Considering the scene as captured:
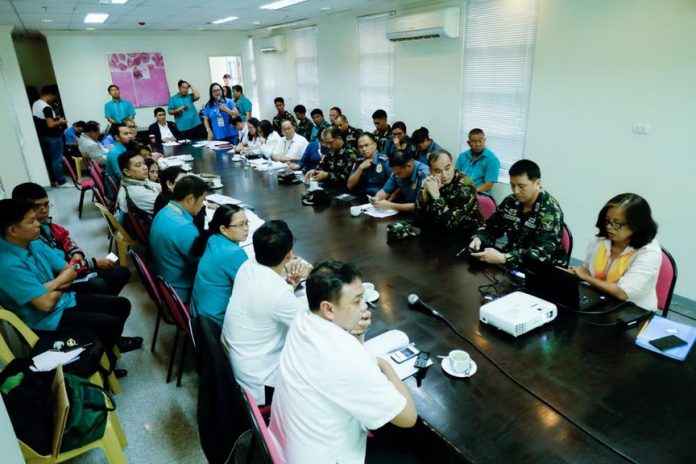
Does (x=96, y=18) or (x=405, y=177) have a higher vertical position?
(x=96, y=18)

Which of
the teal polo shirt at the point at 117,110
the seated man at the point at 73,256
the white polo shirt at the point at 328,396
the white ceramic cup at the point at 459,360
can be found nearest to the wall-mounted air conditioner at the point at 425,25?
the seated man at the point at 73,256

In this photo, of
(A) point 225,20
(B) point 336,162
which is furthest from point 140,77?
(B) point 336,162

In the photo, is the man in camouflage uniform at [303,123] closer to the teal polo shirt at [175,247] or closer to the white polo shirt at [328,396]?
the teal polo shirt at [175,247]

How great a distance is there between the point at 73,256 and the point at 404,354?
2668 millimetres

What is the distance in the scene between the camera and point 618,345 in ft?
5.64

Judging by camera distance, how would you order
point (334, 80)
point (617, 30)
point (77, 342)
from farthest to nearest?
1. point (334, 80)
2. point (617, 30)
3. point (77, 342)

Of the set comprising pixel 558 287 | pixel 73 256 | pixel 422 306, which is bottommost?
pixel 73 256

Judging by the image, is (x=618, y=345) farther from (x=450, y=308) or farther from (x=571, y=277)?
(x=450, y=308)

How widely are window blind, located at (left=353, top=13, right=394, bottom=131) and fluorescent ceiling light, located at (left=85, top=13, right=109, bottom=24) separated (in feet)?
13.6

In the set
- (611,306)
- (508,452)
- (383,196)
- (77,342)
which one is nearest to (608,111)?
(383,196)

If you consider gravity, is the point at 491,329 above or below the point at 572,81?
below

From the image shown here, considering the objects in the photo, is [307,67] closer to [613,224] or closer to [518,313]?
[613,224]

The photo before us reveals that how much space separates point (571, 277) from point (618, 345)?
1.04 ft

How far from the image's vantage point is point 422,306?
2.05m
